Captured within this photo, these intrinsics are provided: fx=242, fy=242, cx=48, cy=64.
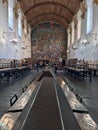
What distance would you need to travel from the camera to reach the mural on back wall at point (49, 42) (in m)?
38.7

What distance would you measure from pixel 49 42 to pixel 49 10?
7.80 metres

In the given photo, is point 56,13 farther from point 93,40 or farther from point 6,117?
point 6,117

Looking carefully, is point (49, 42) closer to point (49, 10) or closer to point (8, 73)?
point (49, 10)

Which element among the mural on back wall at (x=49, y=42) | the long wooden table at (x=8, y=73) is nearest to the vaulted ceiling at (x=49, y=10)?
the mural on back wall at (x=49, y=42)

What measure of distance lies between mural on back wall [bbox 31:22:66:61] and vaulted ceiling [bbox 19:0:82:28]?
47.1 inches

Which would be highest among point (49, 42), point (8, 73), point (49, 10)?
point (49, 10)

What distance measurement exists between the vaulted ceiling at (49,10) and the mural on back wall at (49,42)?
1.20 metres

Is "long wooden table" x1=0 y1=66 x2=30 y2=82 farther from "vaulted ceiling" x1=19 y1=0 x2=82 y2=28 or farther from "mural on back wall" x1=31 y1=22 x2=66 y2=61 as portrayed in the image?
"mural on back wall" x1=31 y1=22 x2=66 y2=61

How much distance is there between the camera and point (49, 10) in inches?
1271

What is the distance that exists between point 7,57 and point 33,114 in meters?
16.7

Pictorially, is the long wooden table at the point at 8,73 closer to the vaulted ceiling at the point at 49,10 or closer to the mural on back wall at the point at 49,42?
the vaulted ceiling at the point at 49,10

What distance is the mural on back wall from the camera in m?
38.7

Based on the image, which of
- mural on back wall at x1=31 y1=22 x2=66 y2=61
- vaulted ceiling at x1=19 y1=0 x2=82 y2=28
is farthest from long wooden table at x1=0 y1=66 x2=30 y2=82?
mural on back wall at x1=31 y1=22 x2=66 y2=61

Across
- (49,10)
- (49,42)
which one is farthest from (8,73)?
(49,42)
